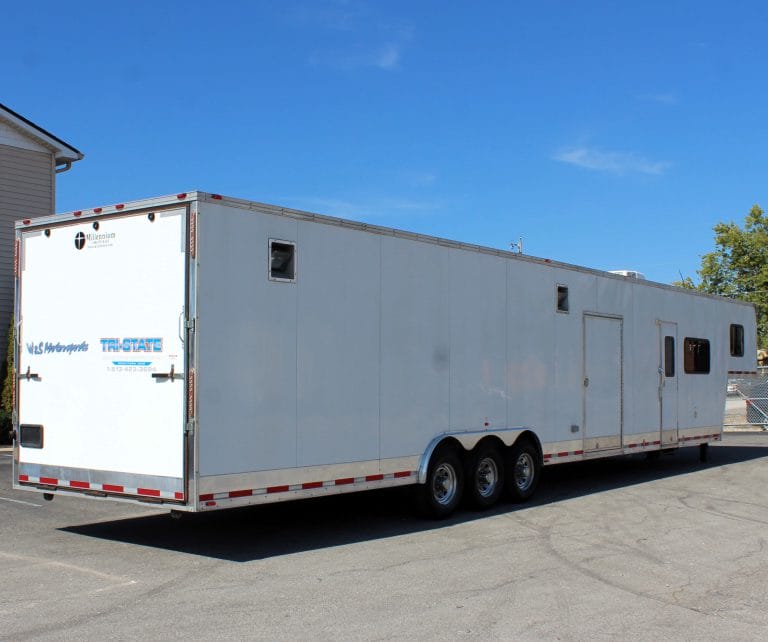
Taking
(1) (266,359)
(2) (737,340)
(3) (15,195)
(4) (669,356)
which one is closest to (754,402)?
(2) (737,340)

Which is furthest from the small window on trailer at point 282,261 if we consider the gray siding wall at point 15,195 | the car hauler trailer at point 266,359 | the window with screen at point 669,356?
the gray siding wall at point 15,195

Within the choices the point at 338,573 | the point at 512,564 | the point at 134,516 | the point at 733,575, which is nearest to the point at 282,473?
the point at 338,573

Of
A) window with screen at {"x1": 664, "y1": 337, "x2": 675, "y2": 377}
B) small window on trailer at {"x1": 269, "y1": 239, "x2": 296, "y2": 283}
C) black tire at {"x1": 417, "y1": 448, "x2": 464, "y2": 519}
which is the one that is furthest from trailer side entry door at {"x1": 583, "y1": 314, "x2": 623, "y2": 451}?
small window on trailer at {"x1": 269, "y1": 239, "x2": 296, "y2": 283}

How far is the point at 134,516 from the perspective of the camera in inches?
408

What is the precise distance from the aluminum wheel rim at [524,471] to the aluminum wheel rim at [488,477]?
44 cm

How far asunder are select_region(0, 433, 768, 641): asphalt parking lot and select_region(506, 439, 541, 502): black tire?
0.24 meters

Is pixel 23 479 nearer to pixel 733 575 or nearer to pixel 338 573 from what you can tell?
pixel 338 573

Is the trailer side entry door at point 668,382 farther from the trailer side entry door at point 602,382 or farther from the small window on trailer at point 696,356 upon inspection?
the trailer side entry door at point 602,382

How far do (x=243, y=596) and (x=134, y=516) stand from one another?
4.09 m

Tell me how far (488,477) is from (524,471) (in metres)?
0.77

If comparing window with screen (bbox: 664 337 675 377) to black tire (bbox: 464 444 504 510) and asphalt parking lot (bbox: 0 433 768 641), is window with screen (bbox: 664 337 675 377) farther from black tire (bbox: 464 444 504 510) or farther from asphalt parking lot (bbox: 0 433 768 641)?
black tire (bbox: 464 444 504 510)

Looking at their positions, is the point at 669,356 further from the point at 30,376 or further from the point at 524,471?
the point at 30,376

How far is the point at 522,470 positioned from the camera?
11641 mm

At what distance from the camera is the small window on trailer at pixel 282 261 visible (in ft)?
27.7
